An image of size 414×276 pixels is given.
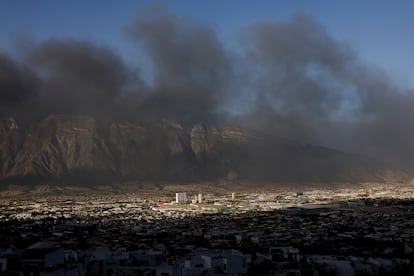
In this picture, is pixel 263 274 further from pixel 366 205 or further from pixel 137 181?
pixel 137 181

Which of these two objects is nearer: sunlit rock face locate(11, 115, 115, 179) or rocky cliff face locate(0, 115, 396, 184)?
sunlit rock face locate(11, 115, 115, 179)

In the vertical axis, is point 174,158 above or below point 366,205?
above

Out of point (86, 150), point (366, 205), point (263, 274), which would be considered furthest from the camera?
point (86, 150)

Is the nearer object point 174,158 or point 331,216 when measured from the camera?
point 331,216

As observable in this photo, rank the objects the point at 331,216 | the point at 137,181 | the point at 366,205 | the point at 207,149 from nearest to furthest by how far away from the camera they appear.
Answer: the point at 331,216, the point at 366,205, the point at 137,181, the point at 207,149

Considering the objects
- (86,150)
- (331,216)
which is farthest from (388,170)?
(331,216)

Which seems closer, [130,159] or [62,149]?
[62,149]

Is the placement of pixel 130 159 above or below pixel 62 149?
below

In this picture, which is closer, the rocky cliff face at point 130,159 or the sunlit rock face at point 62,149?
the sunlit rock face at point 62,149
